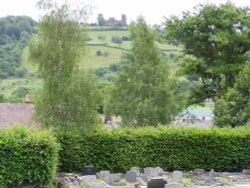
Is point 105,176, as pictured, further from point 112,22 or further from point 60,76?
point 112,22

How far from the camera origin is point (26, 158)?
20406 mm

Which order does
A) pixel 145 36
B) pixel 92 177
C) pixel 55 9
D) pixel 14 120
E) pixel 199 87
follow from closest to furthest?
1. pixel 92 177
2. pixel 55 9
3. pixel 145 36
4. pixel 14 120
5. pixel 199 87

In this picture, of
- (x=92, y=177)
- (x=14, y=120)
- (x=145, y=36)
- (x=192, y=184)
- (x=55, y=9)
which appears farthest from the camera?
(x=14, y=120)

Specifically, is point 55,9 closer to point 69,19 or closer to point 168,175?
point 69,19

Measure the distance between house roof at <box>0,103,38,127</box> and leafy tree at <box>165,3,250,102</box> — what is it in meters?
12.8

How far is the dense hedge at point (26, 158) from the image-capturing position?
66.0ft

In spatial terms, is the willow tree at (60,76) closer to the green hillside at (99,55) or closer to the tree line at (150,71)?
the tree line at (150,71)

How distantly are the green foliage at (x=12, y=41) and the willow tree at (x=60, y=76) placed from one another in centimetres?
4516

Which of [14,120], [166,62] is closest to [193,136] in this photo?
[166,62]

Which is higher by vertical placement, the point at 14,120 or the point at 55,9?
the point at 55,9

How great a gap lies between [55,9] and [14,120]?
12027 millimetres

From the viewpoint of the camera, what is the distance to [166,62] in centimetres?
3162

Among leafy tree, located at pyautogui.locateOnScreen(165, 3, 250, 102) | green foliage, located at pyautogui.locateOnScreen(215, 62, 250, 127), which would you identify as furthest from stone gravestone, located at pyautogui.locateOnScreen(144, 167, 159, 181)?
leafy tree, located at pyautogui.locateOnScreen(165, 3, 250, 102)

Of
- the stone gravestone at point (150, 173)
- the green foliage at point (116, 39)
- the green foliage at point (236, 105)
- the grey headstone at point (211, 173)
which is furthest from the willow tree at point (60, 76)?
the green foliage at point (116, 39)
